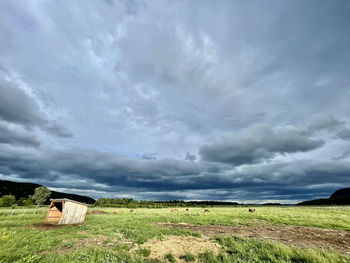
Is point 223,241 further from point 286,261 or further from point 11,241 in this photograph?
point 11,241

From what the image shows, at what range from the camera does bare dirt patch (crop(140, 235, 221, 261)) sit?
12.1m

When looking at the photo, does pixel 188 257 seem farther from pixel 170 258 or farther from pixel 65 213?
pixel 65 213

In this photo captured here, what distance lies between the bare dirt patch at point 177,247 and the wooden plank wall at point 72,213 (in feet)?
66.1

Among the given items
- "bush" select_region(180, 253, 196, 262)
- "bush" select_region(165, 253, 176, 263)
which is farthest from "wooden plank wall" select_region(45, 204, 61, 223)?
"bush" select_region(180, 253, 196, 262)

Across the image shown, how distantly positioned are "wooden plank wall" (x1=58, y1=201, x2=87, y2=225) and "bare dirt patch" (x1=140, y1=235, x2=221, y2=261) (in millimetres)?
20161

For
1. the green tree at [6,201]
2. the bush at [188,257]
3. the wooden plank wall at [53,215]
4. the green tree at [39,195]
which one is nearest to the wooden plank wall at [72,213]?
the wooden plank wall at [53,215]

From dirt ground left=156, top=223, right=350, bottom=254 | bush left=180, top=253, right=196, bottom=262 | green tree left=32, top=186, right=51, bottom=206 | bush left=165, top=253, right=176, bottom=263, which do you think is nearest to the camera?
bush left=165, top=253, right=176, bottom=263

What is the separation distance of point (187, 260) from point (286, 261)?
6062mm

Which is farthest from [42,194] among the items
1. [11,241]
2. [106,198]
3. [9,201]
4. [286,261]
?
[286,261]

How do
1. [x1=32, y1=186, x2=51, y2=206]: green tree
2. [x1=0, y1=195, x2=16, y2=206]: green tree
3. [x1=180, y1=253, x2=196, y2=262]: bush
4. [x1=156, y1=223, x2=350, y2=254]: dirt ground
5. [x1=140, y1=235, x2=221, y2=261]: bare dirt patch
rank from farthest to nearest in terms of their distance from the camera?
[x1=32, y1=186, x2=51, y2=206]: green tree
[x1=0, y1=195, x2=16, y2=206]: green tree
[x1=156, y1=223, x2=350, y2=254]: dirt ground
[x1=140, y1=235, x2=221, y2=261]: bare dirt patch
[x1=180, y1=253, x2=196, y2=262]: bush

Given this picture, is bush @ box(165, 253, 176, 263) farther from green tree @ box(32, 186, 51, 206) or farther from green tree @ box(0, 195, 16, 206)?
green tree @ box(32, 186, 51, 206)

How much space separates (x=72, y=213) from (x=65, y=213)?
1.39m

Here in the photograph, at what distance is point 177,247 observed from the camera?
1357 cm

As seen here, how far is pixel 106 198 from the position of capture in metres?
131
